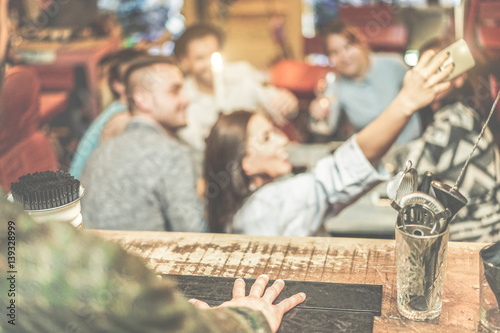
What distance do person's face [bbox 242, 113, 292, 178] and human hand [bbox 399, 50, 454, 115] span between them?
2.37ft

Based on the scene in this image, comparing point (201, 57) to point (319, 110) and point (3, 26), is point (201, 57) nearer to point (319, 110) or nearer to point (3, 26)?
point (319, 110)

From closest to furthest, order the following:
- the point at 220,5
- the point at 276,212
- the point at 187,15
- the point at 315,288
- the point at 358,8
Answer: the point at 315,288, the point at 276,212, the point at 358,8, the point at 187,15, the point at 220,5

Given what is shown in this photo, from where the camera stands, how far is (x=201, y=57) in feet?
11.5

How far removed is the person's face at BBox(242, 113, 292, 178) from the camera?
209 cm

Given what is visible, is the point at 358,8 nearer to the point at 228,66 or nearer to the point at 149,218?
the point at 228,66

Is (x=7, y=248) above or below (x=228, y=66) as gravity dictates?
above

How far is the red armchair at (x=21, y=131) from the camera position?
9.13 ft

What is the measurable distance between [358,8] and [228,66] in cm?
153

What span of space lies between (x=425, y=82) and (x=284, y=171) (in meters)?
0.84

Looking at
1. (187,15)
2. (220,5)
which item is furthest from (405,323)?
(220,5)

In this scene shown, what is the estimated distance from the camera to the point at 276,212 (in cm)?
187

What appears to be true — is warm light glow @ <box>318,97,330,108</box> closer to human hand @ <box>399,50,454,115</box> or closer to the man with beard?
the man with beard

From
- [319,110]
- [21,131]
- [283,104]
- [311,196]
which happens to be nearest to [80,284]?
[311,196]

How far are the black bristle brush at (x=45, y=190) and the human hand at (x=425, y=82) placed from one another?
91cm
